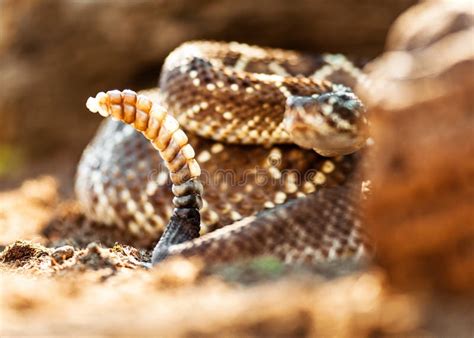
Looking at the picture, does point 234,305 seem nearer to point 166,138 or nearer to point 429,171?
point 429,171

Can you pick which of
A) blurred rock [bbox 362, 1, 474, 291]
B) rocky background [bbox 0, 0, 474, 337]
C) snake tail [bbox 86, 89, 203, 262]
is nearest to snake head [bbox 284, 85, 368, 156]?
snake tail [bbox 86, 89, 203, 262]

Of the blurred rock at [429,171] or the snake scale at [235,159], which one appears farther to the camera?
the snake scale at [235,159]

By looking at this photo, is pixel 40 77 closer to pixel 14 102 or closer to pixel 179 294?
pixel 14 102

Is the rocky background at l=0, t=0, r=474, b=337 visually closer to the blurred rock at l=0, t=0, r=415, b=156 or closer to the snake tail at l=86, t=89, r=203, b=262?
the snake tail at l=86, t=89, r=203, b=262

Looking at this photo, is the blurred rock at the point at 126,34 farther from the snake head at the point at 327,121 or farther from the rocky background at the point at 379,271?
the rocky background at the point at 379,271

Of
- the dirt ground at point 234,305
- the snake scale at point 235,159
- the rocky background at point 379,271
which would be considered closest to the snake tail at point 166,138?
the snake scale at point 235,159

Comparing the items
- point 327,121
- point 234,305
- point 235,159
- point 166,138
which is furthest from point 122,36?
point 234,305
